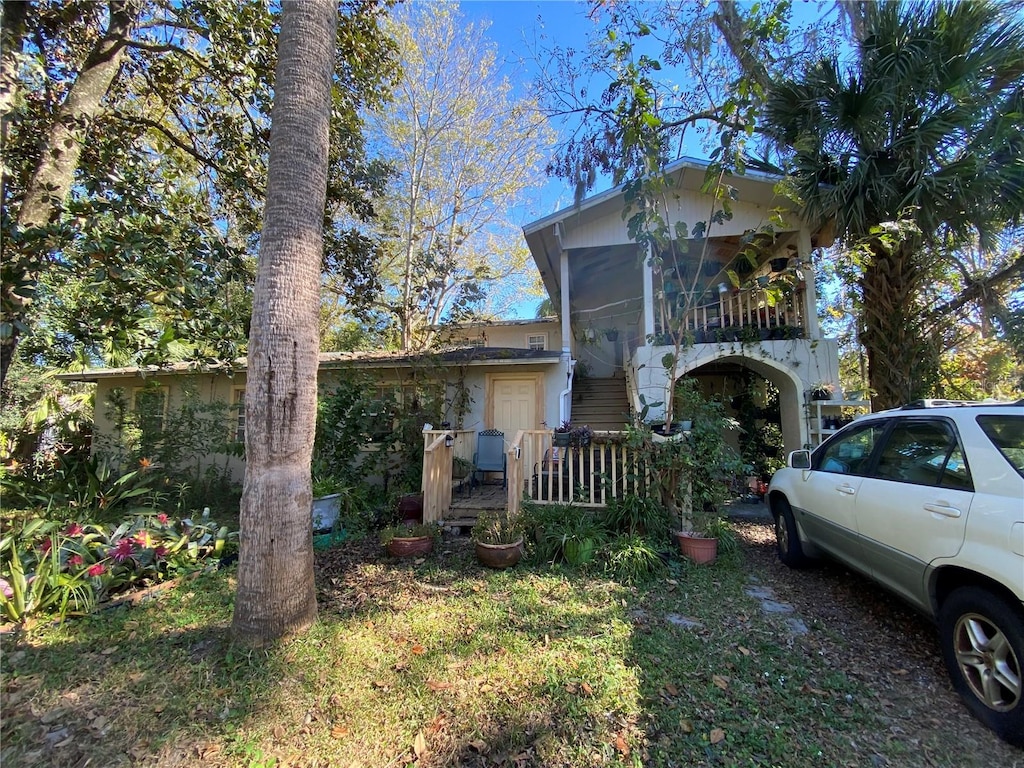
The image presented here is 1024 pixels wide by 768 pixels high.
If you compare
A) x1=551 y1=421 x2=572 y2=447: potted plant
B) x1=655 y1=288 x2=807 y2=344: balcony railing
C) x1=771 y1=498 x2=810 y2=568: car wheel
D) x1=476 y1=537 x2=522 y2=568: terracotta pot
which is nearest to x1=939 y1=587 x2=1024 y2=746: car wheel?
x1=771 y1=498 x2=810 y2=568: car wheel

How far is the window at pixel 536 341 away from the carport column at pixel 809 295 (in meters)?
7.55

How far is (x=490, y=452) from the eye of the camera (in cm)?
830

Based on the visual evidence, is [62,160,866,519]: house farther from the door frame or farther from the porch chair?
the porch chair

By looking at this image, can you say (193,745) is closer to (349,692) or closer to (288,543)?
(349,692)


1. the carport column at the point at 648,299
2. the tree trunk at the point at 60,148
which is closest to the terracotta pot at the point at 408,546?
the tree trunk at the point at 60,148

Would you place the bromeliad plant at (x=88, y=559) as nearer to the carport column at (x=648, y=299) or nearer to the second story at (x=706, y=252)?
the second story at (x=706, y=252)

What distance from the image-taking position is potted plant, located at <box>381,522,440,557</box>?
506 centimetres

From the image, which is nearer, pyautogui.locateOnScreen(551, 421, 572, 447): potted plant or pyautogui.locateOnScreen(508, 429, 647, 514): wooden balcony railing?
pyautogui.locateOnScreen(508, 429, 647, 514): wooden balcony railing

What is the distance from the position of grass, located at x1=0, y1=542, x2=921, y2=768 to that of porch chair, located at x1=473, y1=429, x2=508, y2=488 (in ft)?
14.3

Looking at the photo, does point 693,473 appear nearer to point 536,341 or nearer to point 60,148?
point 60,148

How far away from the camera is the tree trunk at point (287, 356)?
2859mm

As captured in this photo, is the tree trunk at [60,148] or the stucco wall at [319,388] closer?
the tree trunk at [60,148]

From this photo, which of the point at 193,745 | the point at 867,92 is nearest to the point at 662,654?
the point at 193,745

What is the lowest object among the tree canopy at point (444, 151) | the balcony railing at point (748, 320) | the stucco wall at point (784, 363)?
the stucco wall at point (784, 363)
